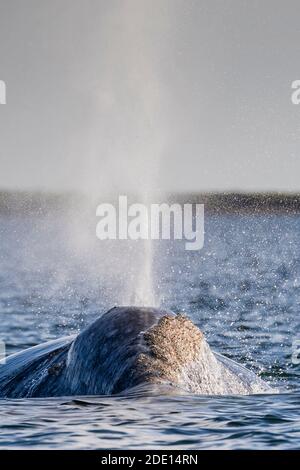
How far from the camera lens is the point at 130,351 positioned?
1623 centimetres

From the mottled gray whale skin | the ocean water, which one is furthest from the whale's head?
the ocean water

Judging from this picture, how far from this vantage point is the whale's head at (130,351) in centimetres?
1602

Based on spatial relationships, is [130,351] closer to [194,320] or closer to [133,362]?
[133,362]

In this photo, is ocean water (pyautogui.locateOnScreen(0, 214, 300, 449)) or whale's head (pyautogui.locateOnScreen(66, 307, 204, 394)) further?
whale's head (pyautogui.locateOnScreen(66, 307, 204, 394))

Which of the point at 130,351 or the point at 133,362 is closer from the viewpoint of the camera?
the point at 133,362

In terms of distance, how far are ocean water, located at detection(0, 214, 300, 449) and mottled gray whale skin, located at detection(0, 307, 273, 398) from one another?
0.43m

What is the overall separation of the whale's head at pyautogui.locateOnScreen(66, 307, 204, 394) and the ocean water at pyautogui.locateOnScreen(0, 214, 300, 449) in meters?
0.48

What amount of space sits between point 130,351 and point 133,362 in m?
0.24

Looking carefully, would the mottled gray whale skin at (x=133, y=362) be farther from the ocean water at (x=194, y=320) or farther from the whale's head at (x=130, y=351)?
the ocean water at (x=194, y=320)

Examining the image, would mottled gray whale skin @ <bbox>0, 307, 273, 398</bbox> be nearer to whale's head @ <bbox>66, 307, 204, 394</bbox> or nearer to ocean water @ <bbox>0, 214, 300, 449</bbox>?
whale's head @ <bbox>66, 307, 204, 394</bbox>

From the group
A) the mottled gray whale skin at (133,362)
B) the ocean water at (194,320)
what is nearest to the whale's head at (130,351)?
Answer: the mottled gray whale skin at (133,362)

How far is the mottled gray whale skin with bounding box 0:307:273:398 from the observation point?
52.6ft

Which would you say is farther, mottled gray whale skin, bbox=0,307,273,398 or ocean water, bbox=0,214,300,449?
mottled gray whale skin, bbox=0,307,273,398

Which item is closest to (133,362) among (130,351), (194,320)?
(130,351)
